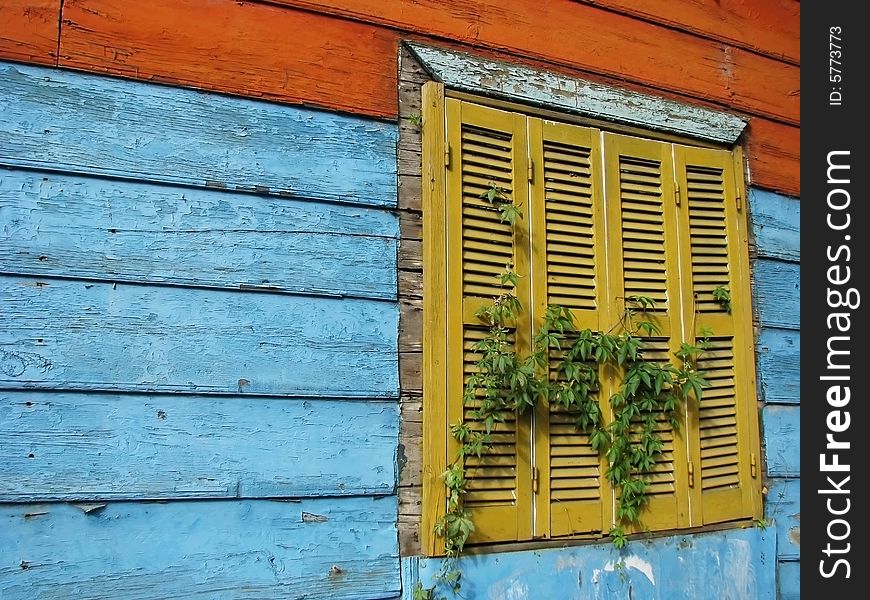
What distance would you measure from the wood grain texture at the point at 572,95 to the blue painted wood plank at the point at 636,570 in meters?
1.56

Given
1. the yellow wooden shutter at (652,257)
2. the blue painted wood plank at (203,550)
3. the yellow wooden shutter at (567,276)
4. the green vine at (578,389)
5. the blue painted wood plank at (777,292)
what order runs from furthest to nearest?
the blue painted wood plank at (777,292)
the yellow wooden shutter at (652,257)
the yellow wooden shutter at (567,276)
the green vine at (578,389)
the blue painted wood plank at (203,550)

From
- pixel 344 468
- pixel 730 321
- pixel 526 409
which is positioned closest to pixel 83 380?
pixel 344 468

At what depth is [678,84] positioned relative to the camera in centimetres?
283

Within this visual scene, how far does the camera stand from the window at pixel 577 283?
225 cm

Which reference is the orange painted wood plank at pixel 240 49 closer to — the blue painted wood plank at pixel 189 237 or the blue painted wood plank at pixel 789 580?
the blue painted wood plank at pixel 189 237

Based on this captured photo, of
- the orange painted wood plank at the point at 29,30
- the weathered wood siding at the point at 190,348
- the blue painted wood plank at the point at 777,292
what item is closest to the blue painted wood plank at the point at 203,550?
the weathered wood siding at the point at 190,348

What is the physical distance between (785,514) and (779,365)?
1.97ft

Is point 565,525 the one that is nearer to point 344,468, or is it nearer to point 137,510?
point 344,468

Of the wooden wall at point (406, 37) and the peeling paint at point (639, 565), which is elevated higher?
the wooden wall at point (406, 37)

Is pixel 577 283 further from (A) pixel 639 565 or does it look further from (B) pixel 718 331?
(A) pixel 639 565

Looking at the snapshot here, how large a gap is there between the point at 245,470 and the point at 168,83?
1129 mm

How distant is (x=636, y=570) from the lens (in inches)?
95.8

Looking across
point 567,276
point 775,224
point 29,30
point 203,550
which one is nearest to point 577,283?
point 567,276

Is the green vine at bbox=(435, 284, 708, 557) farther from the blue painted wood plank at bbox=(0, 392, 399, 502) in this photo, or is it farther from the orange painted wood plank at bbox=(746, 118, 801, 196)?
the orange painted wood plank at bbox=(746, 118, 801, 196)
